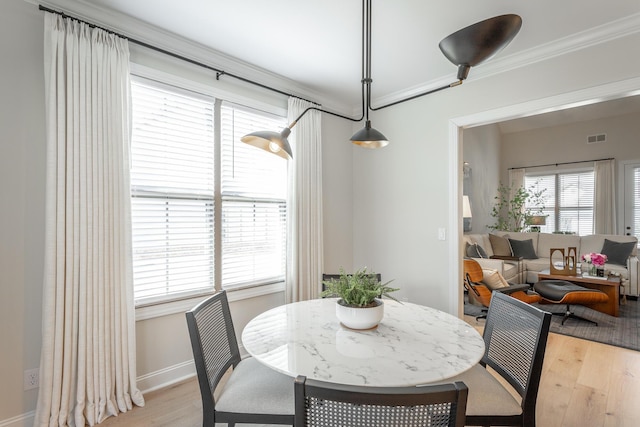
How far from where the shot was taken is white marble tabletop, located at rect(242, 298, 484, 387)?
3.91 feet

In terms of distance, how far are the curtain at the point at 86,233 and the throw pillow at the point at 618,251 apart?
6.60 meters

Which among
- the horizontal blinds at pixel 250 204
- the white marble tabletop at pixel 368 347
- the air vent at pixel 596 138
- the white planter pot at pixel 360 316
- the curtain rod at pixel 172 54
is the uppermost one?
the air vent at pixel 596 138

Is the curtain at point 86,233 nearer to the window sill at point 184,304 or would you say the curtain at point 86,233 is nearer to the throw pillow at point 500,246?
the window sill at point 184,304

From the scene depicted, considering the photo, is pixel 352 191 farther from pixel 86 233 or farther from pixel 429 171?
pixel 86 233

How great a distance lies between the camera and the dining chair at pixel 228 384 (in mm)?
1379

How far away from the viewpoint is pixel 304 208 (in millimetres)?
3242

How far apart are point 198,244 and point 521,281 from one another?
527 centimetres

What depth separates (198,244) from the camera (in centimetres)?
262

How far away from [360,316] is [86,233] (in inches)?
67.9

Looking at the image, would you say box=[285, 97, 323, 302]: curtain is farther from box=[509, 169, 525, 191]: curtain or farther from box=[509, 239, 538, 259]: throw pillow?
box=[509, 169, 525, 191]: curtain

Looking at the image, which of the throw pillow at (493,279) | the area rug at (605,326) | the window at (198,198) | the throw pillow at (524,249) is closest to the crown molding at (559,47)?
the window at (198,198)

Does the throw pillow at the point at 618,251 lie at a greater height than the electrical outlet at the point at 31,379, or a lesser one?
greater

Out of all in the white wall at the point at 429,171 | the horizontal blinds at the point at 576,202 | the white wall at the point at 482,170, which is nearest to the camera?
the white wall at the point at 429,171

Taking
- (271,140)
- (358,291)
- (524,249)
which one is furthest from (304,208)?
(524,249)
